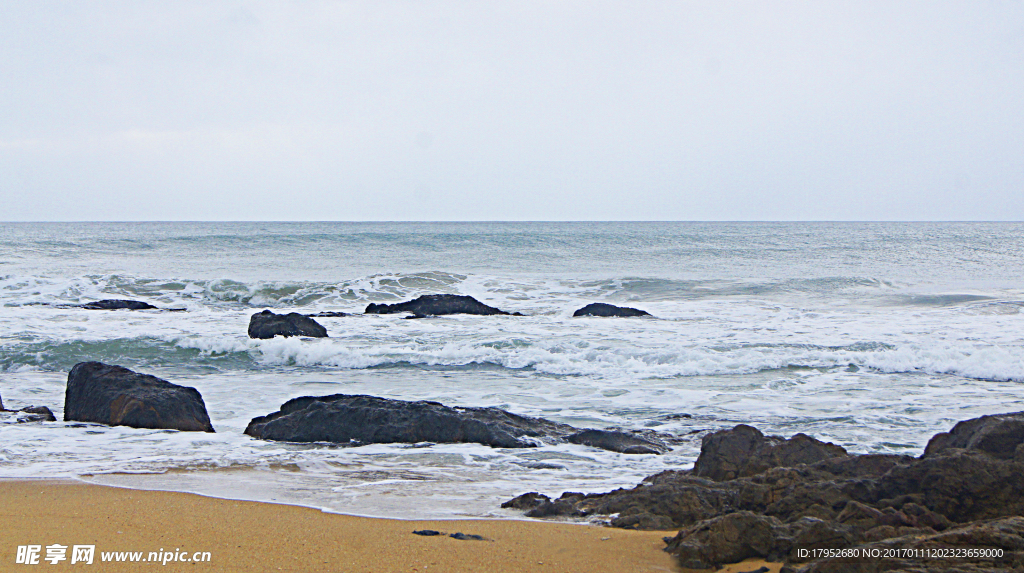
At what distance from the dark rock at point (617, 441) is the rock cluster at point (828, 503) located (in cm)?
122

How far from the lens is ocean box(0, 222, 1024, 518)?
5.43m

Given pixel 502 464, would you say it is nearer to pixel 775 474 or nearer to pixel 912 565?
pixel 775 474

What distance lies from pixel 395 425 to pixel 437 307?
9973mm

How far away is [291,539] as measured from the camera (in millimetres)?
3701

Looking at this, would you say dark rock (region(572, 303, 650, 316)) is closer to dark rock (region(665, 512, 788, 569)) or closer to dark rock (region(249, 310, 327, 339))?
dark rock (region(249, 310, 327, 339))

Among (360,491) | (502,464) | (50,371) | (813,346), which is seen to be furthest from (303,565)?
(813,346)

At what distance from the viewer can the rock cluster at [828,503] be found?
2939 millimetres

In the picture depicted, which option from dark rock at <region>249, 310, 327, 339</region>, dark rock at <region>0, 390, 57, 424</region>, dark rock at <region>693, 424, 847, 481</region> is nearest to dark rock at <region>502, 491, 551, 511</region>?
dark rock at <region>693, 424, 847, 481</region>

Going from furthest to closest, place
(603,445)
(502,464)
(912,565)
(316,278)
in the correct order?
(316,278)
(603,445)
(502,464)
(912,565)

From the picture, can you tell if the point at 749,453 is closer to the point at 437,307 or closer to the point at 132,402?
the point at 132,402

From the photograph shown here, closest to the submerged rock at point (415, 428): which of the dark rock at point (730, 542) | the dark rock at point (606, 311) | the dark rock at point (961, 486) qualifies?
the dark rock at point (961, 486)

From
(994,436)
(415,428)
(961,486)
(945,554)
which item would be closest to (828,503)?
(961,486)

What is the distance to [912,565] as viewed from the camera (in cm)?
276

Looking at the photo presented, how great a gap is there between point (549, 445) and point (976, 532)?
3.72 metres
